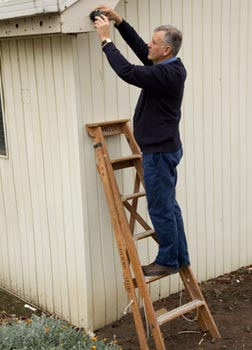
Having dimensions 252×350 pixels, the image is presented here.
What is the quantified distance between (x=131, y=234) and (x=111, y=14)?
1752 millimetres

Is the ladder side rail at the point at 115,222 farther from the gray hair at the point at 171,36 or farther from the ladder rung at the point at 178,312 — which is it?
the gray hair at the point at 171,36

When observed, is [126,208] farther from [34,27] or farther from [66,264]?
[34,27]

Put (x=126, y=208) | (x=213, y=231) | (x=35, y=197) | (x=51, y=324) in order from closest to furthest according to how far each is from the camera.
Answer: (x=51, y=324) → (x=126, y=208) → (x=35, y=197) → (x=213, y=231)

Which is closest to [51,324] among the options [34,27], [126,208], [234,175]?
[126,208]

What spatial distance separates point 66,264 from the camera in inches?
205

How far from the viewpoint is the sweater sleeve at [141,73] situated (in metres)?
4.10

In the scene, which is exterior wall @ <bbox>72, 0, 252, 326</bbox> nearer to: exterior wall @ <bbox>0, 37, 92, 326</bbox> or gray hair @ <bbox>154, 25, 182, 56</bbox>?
exterior wall @ <bbox>0, 37, 92, 326</bbox>

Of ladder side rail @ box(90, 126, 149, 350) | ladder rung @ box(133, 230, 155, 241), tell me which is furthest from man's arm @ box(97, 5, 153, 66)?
ladder rung @ box(133, 230, 155, 241)

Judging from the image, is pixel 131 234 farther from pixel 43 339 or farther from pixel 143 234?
pixel 43 339

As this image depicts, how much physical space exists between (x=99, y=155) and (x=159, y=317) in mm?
1394

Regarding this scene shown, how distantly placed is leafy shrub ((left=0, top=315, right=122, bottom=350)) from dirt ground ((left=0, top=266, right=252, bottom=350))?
0.74 meters

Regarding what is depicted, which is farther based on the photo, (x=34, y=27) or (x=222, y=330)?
(x=222, y=330)

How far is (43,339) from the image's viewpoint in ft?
13.4

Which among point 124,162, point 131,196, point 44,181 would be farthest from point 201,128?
point 44,181
